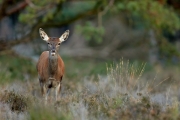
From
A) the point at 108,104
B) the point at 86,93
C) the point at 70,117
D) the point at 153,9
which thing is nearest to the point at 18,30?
the point at 153,9

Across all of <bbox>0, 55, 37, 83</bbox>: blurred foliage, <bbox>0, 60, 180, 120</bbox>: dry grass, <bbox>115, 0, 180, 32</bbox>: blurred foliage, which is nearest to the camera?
<bbox>0, 60, 180, 120</bbox>: dry grass

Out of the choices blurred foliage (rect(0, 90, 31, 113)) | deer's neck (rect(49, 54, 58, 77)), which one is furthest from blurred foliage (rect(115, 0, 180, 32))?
blurred foliage (rect(0, 90, 31, 113))

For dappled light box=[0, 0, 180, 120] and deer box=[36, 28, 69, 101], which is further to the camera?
deer box=[36, 28, 69, 101]

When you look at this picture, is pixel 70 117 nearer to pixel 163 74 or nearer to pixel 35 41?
pixel 35 41

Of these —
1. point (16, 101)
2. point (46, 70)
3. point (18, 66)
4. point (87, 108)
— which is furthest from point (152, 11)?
point (87, 108)

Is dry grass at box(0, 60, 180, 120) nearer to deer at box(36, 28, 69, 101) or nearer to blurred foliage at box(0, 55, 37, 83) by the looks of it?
deer at box(36, 28, 69, 101)

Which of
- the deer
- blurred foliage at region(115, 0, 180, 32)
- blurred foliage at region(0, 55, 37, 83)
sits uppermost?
blurred foliage at region(115, 0, 180, 32)

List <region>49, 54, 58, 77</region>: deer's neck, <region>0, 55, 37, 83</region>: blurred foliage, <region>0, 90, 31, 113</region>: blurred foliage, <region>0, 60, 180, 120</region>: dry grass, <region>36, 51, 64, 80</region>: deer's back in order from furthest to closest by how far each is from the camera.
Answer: <region>0, 55, 37, 83</region>: blurred foliage, <region>36, 51, 64, 80</region>: deer's back, <region>49, 54, 58, 77</region>: deer's neck, <region>0, 90, 31, 113</region>: blurred foliage, <region>0, 60, 180, 120</region>: dry grass

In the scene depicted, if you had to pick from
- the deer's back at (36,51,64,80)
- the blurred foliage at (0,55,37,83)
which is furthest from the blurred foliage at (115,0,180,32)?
the deer's back at (36,51,64,80)

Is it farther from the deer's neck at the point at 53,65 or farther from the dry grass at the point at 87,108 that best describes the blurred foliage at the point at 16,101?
the deer's neck at the point at 53,65

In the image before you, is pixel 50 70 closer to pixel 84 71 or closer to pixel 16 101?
pixel 16 101

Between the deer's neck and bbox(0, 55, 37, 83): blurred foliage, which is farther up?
the deer's neck

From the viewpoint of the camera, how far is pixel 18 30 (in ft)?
61.1

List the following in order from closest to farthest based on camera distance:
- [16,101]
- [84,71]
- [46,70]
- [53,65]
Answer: [16,101] < [53,65] < [46,70] < [84,71]
